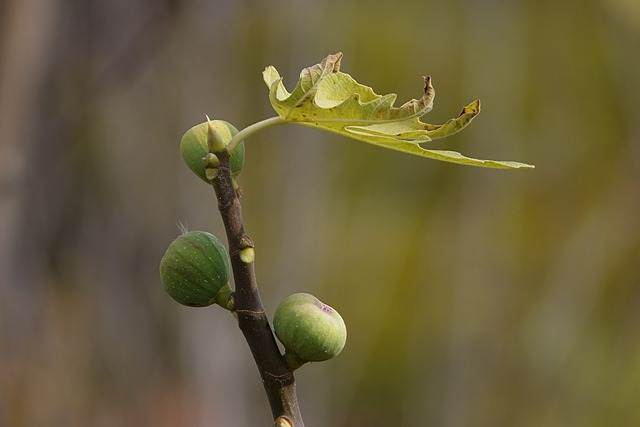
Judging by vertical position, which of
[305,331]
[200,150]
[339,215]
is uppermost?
[200,150]

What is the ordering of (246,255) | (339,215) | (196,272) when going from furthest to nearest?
(339,215), (196,272), (246,255)

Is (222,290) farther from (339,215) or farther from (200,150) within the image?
(339,215)

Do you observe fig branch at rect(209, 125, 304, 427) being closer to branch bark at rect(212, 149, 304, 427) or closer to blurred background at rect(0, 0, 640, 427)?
branch bark at rect(212, 149, 304, 427)

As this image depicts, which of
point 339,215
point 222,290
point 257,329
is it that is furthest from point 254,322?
point 339,215

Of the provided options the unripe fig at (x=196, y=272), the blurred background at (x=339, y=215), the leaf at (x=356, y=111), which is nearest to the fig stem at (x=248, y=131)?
the leaf at (x=356, y=111)

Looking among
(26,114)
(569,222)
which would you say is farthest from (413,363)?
(26,114)

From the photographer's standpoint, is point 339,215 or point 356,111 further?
point 339,215

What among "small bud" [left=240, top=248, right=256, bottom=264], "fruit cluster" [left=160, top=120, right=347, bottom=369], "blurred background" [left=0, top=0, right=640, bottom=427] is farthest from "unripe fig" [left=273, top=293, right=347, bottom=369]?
"blurred background" [left=0, top=0, right=640, bottom=427]
